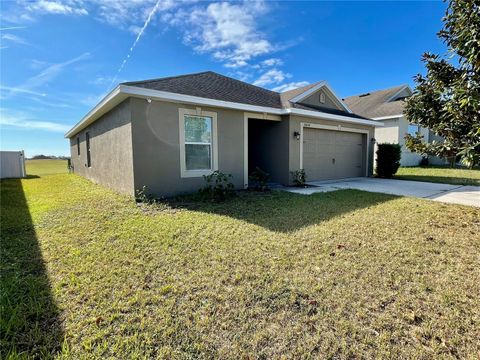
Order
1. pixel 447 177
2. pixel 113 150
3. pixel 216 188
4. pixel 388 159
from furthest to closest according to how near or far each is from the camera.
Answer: pixel 388 159
pixel 447 177
pixel 113 150
pixel 216 188

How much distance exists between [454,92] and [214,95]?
6040 millimetres

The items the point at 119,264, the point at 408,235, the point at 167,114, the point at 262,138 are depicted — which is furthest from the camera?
the point at 262,138

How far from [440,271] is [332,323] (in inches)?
72.0

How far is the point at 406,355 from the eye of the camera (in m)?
1.71

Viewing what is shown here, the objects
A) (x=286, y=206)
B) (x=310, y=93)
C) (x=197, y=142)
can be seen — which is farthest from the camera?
(x=310, y=93)

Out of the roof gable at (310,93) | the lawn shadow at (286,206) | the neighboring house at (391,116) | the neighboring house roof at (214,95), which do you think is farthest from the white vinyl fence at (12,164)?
the neighboring house at (391,116)

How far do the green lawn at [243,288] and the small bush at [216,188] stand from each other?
197 cm

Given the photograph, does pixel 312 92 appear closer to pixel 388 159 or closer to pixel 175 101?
pixel 388 159

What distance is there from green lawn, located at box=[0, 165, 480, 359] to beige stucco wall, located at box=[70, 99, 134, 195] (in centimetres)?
251

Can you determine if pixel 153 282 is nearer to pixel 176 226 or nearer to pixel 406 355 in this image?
pixel 176 226

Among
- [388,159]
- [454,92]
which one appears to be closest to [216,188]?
[454,92]

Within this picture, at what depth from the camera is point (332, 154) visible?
11.0 metres

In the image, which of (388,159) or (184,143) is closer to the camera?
(184,143)

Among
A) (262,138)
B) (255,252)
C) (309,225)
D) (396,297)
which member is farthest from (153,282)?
(262,138)
